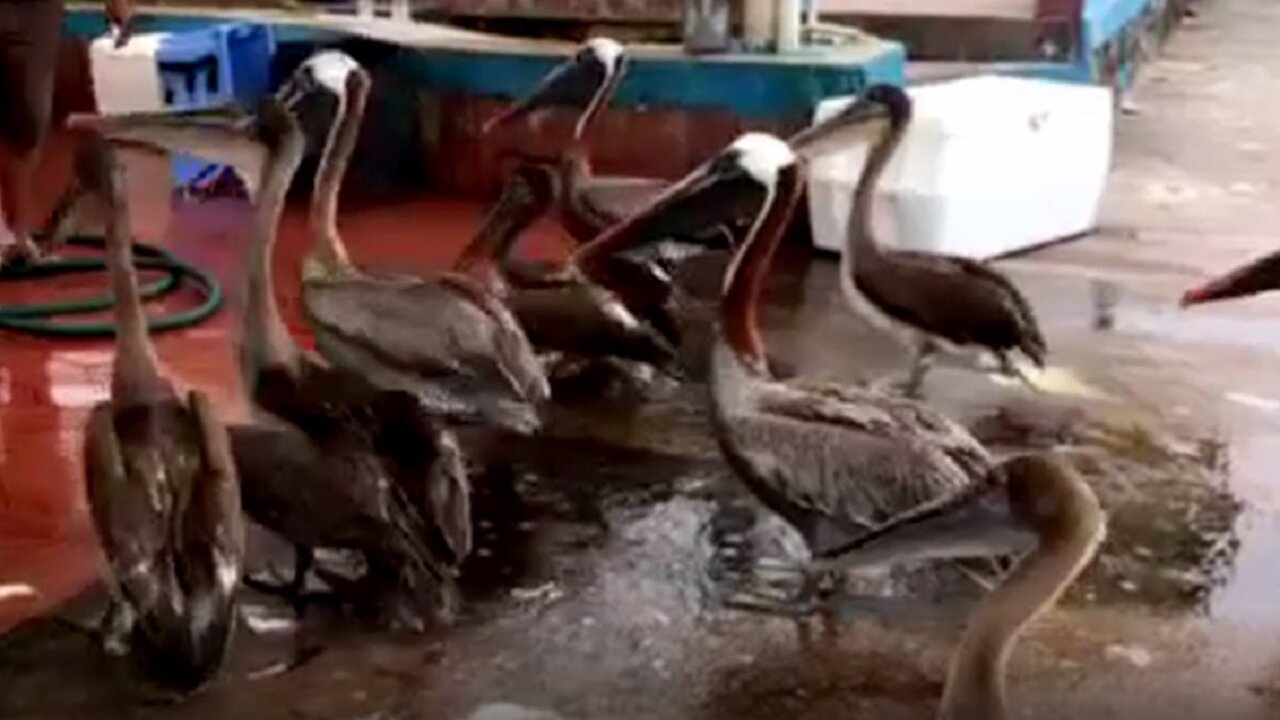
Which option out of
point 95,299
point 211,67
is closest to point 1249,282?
point 95,299

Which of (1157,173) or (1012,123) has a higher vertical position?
(1012,123)

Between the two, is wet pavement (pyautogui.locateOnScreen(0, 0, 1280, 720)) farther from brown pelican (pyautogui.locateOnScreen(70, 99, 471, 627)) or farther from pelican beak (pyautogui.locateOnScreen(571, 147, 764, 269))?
pelican beak (pyautogui.locateOnScreen(571, 147, 764, 269))

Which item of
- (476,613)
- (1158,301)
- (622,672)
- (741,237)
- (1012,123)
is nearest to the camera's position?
(622,672)

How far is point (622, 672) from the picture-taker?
349cm

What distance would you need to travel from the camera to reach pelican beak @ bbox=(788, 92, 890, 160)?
518 centimetres

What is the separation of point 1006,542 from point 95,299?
3157 millimetres

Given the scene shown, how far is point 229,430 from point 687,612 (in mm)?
801

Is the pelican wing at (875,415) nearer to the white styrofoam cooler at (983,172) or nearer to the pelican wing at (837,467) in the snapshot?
the pelican wing at (837,467)

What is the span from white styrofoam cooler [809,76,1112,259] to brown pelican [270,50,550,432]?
1.88 metres

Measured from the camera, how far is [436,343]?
425 cm

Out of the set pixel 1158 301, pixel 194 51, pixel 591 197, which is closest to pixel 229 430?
pixel 591 197

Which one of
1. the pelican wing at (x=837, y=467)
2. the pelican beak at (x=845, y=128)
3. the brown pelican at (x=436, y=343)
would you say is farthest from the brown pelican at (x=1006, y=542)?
the pelican beak at (x=845, y=128)

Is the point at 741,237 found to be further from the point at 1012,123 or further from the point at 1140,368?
the point at 1012,123

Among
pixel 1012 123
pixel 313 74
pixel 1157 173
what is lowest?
pixel 1157 173
